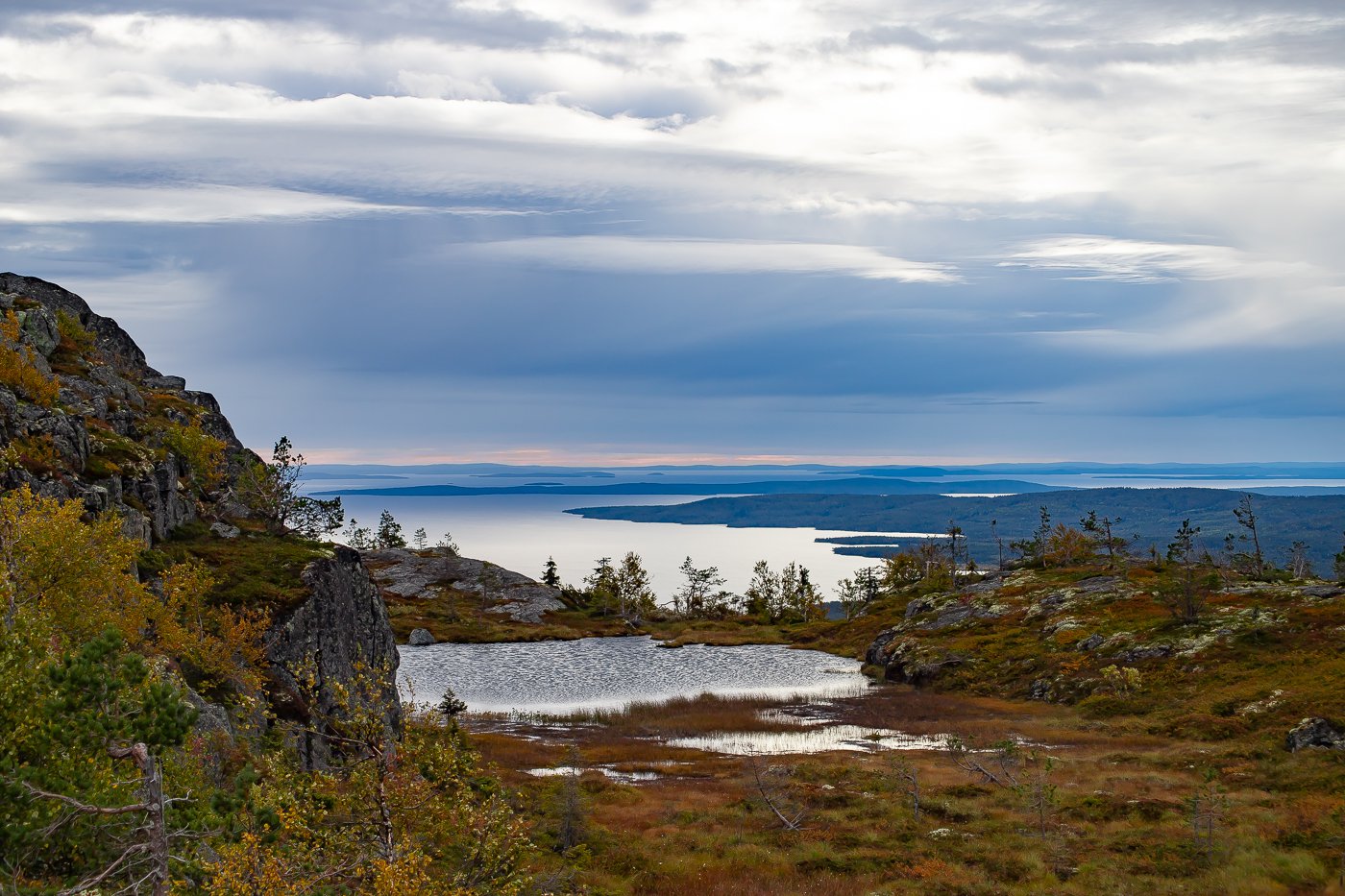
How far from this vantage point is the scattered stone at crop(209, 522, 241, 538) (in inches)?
2697

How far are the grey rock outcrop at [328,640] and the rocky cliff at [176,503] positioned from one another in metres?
0.09

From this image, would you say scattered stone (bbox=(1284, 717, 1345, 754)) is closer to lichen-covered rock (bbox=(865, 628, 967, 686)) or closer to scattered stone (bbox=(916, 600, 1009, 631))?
lichen-covered rock (bbox=(865, 628, 967, 686))

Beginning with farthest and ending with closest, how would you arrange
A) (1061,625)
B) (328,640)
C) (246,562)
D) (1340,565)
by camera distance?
1. (1340,565)
2. (1061,625)
3. (246,562)
4. (328,640)

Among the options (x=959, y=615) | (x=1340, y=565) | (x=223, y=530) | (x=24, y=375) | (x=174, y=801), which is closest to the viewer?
(x=174, y=801)

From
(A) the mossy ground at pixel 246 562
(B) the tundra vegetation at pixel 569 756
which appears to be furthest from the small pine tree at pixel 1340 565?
(A) the mossy ground at pixel 246 562

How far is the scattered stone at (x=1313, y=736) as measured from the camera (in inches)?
2013

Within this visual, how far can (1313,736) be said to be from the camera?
171ft

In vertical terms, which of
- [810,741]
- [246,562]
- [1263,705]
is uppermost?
[246,562]

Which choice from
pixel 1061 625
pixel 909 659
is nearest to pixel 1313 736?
pixel 1061 625

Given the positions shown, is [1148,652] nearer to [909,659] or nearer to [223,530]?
[909,659]

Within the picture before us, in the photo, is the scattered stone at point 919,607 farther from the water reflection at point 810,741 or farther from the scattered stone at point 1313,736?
the scattered stone at point 1313,736

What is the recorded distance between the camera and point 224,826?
18.5 m

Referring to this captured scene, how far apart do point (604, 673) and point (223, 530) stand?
65.8 meters

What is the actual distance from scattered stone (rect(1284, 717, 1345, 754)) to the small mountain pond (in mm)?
23299
